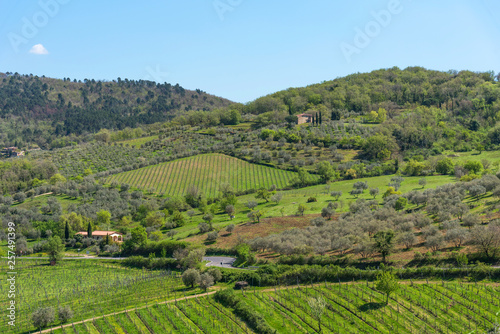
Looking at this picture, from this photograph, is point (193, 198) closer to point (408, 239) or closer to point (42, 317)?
point (408, 239)

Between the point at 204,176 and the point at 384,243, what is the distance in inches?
3745

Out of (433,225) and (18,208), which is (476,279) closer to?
(433,225)

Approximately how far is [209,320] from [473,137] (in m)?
144

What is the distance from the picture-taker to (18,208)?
126562 millimetres

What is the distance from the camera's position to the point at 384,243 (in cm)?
6200

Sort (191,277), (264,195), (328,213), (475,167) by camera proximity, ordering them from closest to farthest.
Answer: (191,277), (328,213), (475,167), (264,195)

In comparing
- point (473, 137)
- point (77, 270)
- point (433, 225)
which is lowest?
point (77, 270)

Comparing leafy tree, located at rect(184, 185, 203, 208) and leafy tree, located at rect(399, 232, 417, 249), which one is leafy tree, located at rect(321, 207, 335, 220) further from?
leafy tree, located at rect(184, 185, 203, 208)

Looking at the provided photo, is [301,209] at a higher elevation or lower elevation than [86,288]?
higher

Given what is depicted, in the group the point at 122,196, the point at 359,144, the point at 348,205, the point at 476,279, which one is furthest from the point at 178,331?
the point at 359,144

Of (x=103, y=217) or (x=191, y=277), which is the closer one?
(x=191, y=277)

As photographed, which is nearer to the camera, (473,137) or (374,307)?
(374,307)

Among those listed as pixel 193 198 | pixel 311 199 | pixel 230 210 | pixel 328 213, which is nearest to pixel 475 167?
pixel 311 199

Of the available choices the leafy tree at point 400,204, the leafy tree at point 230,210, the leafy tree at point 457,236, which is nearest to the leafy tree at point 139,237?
the leafy tree at point 230,210
